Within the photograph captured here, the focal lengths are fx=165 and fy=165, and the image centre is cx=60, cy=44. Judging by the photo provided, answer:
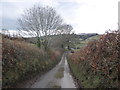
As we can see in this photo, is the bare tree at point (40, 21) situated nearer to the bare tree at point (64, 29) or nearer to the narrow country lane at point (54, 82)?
the bare tree at point (64, 29)

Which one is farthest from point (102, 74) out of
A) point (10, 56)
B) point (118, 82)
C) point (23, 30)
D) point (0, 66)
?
point (23, 30)

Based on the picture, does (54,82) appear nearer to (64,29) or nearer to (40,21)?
(40,21)

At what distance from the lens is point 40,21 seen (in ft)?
106

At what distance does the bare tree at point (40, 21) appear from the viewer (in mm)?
32500

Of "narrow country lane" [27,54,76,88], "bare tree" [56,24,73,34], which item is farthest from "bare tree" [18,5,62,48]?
"narrow country lane" [27,54,76,88]

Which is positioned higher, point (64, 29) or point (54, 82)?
point (64, 29)

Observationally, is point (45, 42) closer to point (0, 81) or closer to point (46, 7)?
point (46, 7)

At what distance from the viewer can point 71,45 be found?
6981cm

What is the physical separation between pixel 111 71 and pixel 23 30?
3023 cm

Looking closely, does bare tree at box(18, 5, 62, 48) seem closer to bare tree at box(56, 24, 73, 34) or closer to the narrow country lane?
bare tree at box(56, 24, 73, 34)

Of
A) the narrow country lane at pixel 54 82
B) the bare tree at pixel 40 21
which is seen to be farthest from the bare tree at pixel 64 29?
the narrow country lane at pixel 54 82

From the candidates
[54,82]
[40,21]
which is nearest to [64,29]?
[40,21]

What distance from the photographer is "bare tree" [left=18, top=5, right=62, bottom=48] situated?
32.5 meters

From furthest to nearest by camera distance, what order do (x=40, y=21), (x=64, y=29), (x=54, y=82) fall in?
(x=64, y=29) → (x=40, y=21) → (x=54, y=82)
